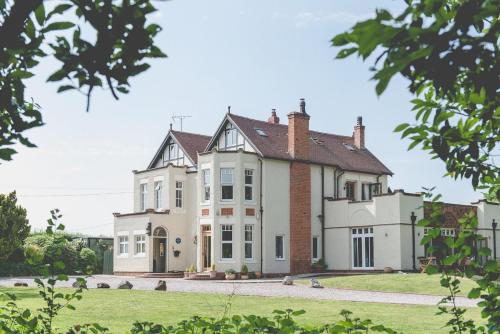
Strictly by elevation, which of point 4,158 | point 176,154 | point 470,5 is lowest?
→ point 4,158

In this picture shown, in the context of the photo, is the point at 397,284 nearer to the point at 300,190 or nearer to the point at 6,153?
the point at 300,190

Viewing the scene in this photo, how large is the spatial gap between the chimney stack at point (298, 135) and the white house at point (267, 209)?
6 centimetres

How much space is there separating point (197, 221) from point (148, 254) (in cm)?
395

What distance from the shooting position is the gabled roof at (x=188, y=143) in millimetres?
41812

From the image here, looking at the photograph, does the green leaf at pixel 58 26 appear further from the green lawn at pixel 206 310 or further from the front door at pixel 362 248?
the front door at pixel 362 248

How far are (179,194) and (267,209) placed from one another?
21.5 feet

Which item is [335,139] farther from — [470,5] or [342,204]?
[470,5]

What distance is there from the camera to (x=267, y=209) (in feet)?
124

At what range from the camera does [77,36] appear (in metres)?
3.03

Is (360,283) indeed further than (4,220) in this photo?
No

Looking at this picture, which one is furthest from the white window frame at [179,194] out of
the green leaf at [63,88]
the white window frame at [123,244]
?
the green leaf at [63,88]

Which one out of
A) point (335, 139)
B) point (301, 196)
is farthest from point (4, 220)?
→ point (335, 139)

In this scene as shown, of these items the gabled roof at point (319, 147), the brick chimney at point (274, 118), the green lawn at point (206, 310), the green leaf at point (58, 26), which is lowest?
the green lawn at point (206, 310)

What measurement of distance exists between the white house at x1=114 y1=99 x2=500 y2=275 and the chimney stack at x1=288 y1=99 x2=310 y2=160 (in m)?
0.06
